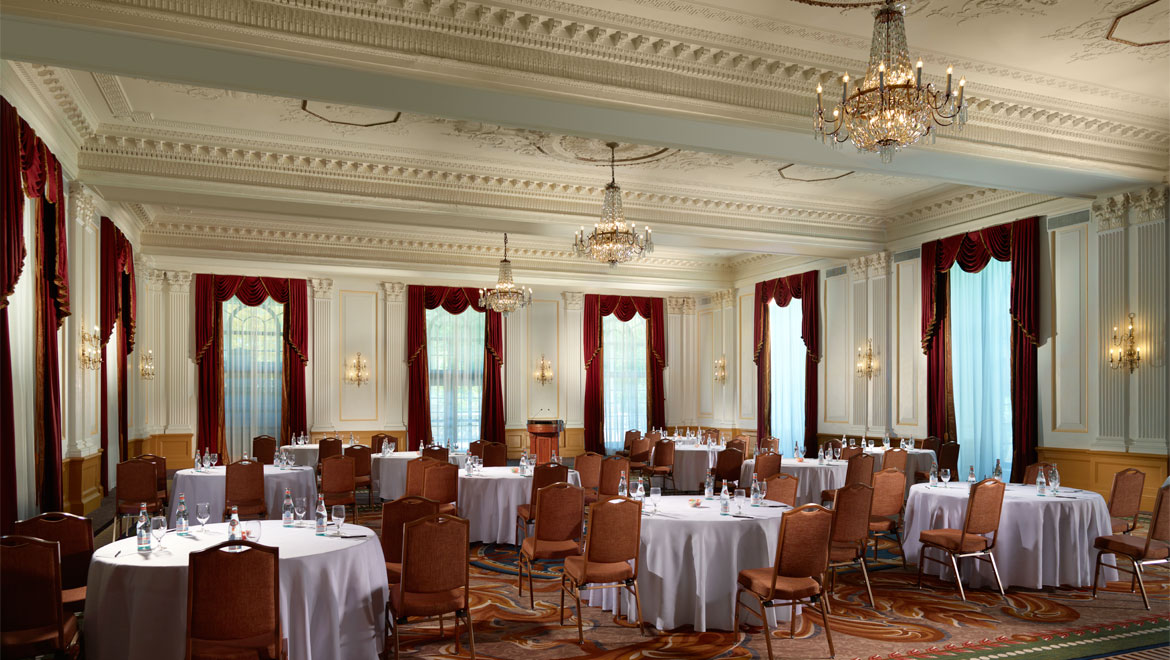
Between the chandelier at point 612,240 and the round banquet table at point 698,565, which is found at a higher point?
the chandelier at point 612,240

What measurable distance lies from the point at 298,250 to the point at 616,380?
7860 mm

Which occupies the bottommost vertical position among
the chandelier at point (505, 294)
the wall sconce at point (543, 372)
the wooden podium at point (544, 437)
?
the wooden podium at point (544, 437)

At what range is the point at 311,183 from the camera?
32.6 feet

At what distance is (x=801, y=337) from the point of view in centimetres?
1592

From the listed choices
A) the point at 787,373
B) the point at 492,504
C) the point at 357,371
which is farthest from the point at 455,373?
the point at 492,504

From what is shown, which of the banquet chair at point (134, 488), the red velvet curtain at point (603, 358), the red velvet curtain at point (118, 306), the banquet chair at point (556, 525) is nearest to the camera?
the banquet chair at point (556, 525)

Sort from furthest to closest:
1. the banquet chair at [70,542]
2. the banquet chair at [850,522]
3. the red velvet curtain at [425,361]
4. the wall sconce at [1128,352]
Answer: the red velvet curtain at [425,361], the wall sconce at [1128,352], the banquet chair at [850,522], the banquet chair at [70,542]

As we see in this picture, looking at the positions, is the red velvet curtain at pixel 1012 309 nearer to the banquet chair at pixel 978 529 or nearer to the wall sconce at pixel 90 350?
the banquet chair at pixel 978 529

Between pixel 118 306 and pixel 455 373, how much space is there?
708 centimetres

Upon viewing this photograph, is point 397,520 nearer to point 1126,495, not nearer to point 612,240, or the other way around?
point 612,240

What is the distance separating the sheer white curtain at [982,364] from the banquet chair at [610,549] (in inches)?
310

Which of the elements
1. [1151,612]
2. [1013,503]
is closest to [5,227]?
[1013,503]

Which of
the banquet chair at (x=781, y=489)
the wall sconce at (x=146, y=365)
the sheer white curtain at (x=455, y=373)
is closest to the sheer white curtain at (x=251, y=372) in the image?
the wall sconce at (x=146, y=365)

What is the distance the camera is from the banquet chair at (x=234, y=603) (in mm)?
3908
